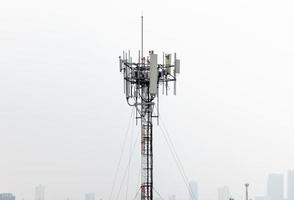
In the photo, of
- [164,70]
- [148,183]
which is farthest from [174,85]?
[148,183]

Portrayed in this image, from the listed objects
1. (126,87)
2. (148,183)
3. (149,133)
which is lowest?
(148,183)

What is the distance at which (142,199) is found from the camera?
36.6 m

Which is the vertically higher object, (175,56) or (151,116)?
(175,56)

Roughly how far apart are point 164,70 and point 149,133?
4.19 metres

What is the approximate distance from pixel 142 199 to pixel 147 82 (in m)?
7.48

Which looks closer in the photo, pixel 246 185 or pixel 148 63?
pixel 148 63

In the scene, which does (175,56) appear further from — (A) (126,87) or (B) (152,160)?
(B) (152,160)

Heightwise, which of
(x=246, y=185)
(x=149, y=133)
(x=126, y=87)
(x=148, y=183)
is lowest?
(x=246, y=185)

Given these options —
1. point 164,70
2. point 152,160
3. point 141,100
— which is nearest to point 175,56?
point 164,70

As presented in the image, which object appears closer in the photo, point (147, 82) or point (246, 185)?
point (147, 82)

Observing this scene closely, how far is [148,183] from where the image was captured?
36.3 m

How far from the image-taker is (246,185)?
6619cm

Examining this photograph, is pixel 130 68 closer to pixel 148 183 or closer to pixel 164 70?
pixel 164 70

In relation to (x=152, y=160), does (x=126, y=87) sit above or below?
above
